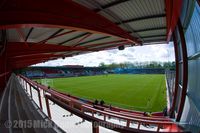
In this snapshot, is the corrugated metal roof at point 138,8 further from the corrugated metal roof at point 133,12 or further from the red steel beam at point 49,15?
the red steel beam at point 49,15

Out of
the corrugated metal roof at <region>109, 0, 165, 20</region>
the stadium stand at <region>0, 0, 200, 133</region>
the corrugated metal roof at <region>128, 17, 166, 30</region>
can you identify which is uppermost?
the corrugated metal roof at <region>109, 0, 165, 20</region>

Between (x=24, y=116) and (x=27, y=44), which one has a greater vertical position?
(x=27, y=44)

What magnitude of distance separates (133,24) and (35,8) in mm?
4636

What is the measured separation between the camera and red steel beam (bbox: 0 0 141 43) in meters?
4.39

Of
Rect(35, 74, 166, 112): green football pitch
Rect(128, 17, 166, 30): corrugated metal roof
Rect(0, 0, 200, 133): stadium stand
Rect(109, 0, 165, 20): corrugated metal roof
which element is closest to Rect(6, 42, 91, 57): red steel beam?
Rect(0, 0, 200, 133): stadium stand

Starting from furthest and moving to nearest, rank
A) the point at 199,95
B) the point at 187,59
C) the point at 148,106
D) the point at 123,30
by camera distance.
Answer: the point at 148,106, the point at 123,30, the point at 187,59, the point at 199,95

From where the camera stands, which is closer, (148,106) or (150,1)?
(150,1)

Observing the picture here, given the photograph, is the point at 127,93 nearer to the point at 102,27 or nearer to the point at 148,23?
the point at 148,23

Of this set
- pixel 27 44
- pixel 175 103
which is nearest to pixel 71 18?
pixel 27 44

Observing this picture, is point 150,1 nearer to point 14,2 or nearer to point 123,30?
point 123,30

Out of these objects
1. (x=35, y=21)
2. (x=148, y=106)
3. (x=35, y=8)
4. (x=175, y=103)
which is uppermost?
(x=35, y=8)

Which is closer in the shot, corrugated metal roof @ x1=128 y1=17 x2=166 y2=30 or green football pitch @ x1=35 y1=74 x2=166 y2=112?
corrugated metal roof @ x1=128 y1=17 x2=166 y2=30

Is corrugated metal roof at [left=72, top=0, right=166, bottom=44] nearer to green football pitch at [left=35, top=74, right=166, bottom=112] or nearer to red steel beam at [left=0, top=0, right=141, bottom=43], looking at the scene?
red steel beam at [left=0, top=0, right=141, bottom=43]

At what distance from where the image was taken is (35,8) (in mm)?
4723
